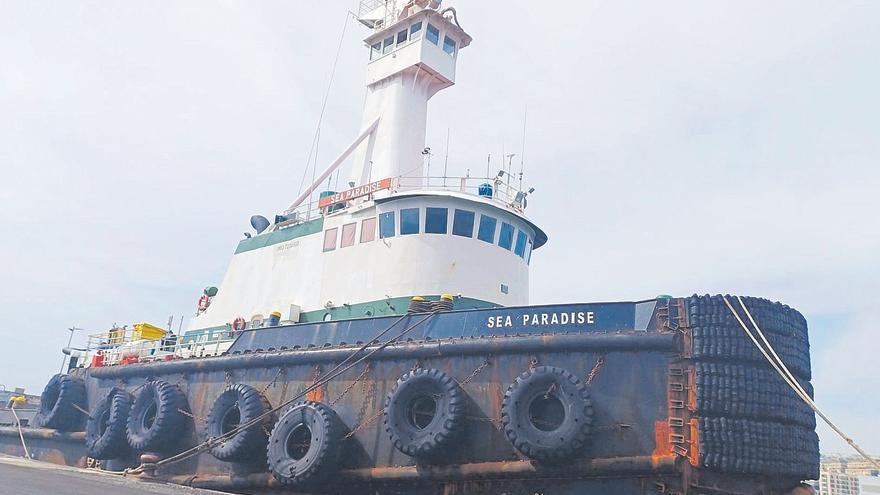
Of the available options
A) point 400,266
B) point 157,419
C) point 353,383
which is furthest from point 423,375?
point 157,419

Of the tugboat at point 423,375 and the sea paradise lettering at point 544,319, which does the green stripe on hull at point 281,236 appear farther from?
the sea paradise lettering at point 544,319

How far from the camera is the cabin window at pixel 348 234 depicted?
13016 millimetres

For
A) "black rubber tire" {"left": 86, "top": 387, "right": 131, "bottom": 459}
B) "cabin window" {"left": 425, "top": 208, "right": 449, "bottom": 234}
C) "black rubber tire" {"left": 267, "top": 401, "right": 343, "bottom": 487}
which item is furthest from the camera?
"black rubber tire" {"left": 86, "top": 387, "right": 131, "bottom": 459}

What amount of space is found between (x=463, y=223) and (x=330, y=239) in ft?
9.58

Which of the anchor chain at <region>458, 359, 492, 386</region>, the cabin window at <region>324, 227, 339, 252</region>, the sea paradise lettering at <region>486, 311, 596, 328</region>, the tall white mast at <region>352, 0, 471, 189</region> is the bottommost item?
the anchor chain at <region>458, 359, 492, 386</region>

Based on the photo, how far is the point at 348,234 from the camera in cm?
1310

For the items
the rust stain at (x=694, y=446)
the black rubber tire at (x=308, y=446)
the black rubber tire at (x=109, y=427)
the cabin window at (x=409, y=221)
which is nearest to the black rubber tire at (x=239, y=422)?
the black rubber tire at (x=308, y=446)

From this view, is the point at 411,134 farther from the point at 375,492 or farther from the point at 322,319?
the point at 375,492

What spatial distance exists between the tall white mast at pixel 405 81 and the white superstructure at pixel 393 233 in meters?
0.03

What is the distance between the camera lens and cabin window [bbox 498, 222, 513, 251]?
12.7 m

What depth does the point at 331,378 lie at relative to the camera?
10312 mm

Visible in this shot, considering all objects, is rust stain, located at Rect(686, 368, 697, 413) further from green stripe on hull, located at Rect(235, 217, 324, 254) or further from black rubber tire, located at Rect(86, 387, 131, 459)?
black rubber tire, located at Rect(86, 387, 131, 459)

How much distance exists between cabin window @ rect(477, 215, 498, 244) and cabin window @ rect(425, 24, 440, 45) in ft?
18.7

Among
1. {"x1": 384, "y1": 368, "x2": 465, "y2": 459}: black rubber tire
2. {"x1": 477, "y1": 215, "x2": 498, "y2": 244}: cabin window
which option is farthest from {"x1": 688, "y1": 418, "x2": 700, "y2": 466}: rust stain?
{"x1": 477, "y1": 215, "x2": 498, "y2": 244}: cabin window
